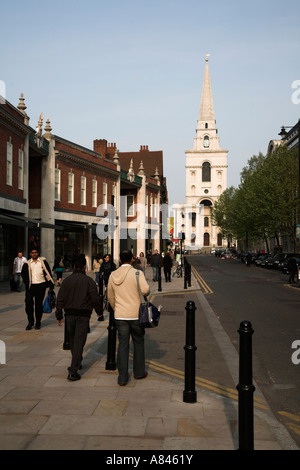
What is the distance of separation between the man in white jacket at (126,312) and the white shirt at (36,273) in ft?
13.3

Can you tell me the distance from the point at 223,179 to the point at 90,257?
94209 mm

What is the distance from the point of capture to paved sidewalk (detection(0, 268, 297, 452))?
4426 millimetres

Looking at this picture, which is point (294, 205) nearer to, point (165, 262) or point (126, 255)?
point (165, 262)

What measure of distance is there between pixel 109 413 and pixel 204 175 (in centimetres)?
12449

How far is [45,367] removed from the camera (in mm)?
7320

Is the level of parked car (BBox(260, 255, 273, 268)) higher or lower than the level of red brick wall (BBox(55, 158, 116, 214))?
lower

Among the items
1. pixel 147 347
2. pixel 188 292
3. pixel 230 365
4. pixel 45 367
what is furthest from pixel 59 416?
pixel 188 292

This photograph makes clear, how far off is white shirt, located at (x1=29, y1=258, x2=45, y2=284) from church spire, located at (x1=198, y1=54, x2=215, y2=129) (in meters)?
121

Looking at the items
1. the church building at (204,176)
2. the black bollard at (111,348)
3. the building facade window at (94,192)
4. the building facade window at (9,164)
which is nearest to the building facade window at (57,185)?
the building facade window at (94,192)

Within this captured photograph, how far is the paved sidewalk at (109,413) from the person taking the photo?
4426mm

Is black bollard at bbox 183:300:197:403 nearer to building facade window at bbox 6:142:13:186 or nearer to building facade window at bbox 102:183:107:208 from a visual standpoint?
building facade window at bbox 6:142:13:186

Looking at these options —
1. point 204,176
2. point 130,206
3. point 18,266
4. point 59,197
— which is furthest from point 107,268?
point 204,176

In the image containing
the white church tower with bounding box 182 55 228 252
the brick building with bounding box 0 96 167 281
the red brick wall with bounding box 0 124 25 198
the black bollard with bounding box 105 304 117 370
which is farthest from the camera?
the white church tower with bounding box 182 55 228 252

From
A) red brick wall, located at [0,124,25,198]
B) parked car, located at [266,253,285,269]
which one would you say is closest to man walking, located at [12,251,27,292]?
red brick wall, located at [0,124,25,198]
